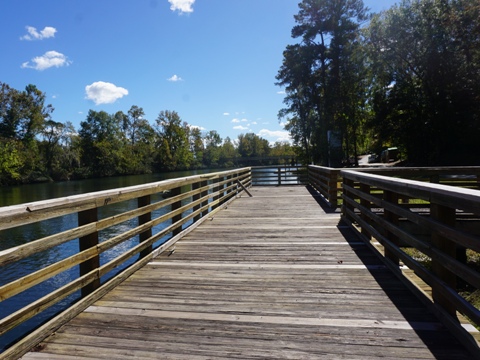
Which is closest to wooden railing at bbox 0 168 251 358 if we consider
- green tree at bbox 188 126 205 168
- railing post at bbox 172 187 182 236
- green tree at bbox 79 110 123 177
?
railing post at bbox 172 187 182 236

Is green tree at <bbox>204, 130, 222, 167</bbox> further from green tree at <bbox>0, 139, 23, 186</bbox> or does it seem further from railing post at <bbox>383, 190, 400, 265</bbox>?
railing post at <bbox>383, 190, 400, 265</bbox>

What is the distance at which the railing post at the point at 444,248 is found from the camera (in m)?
2.20

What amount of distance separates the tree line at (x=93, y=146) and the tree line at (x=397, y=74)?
1243 cm

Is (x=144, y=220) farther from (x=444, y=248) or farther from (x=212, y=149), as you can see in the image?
(x=212, y=149)

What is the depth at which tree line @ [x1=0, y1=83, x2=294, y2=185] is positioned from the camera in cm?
5162

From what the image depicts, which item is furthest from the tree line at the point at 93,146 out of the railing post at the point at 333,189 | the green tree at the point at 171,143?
the railing post at the point at 333,189

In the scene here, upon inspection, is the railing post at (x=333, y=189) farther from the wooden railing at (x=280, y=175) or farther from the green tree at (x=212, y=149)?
the green tree at (x=212, y=149)

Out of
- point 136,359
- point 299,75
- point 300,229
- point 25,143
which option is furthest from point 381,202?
point 25,143

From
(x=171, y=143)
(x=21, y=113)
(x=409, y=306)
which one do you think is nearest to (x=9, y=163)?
(x=21, y=113)

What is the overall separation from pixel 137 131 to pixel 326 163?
66072 mm

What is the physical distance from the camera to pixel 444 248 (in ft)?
7.41

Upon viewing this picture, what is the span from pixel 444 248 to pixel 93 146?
235 ft

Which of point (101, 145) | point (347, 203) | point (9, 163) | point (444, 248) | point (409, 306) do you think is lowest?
point (409, 306)

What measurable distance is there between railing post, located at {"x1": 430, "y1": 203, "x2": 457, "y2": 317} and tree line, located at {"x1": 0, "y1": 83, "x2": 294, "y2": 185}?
3660cm
